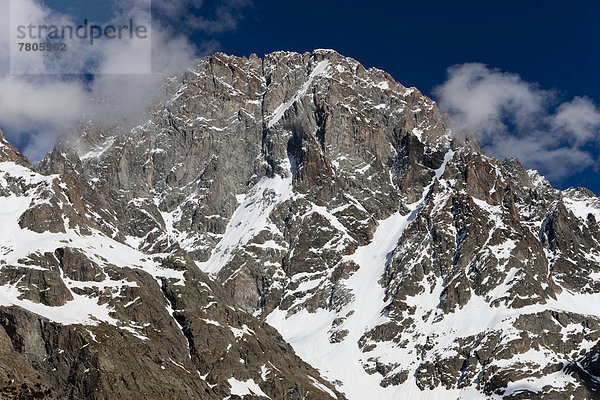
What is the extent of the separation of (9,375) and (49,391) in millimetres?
11019

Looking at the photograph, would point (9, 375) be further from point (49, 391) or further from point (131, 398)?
point (131, 398)

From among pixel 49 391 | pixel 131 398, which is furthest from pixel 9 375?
pixel 131 398

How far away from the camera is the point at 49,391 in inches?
7598

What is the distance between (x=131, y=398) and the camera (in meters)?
199

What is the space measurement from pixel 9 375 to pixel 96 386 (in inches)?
882

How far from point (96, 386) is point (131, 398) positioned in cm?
992

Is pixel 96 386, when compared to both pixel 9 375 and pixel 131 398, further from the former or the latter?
pixel 9 375

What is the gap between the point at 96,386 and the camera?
197875 millimetres

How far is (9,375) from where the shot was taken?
622 feet

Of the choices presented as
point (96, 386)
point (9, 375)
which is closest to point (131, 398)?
point (96, 386)

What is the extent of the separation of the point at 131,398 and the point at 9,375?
32.0 meters

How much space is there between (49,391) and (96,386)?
39.5 ft
